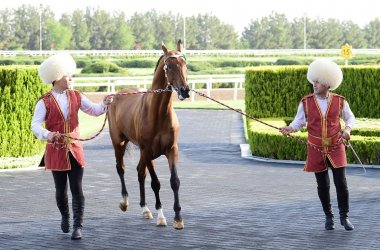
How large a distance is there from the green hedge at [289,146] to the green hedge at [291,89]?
14.8 ft

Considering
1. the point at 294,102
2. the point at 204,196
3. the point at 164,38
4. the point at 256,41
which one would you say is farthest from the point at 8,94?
the point at 256,41

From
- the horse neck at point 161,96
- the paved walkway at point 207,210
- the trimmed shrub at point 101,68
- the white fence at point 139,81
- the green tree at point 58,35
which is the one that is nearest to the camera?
the paved walkway at point 207,210

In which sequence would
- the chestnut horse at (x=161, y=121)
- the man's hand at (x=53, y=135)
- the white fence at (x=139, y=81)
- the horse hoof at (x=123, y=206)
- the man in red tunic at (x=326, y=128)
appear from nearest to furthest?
the man's hand at (x=53, y=135) < the man in red tunic at (x=326, y=128) < the chestnut horse at (x=161, y=121) < the horse hoof at (x=123, y=206) < the white fence at (x=139, y=81)

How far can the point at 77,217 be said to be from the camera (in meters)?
9.56

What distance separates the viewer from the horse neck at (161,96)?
10.5m

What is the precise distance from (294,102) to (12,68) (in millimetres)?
8186

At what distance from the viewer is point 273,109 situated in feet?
77.4

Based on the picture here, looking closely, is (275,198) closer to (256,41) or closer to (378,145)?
(378,145)

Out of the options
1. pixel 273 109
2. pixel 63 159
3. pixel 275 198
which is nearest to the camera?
pixel 63 159

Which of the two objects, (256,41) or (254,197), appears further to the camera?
(256,41)

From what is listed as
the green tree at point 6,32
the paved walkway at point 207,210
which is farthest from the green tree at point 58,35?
the paved walkway at point 207,210

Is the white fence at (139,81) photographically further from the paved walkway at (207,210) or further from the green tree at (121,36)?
the green tree at (121,36)

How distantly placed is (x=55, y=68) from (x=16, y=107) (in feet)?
28.9

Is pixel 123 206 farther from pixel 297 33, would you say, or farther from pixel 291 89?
pixel 297 33
